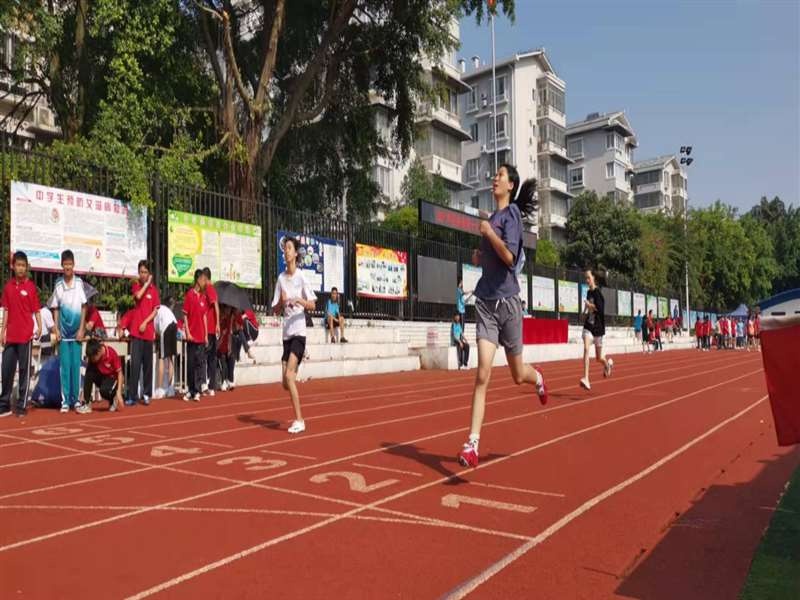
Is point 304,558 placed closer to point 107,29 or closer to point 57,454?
point 57,454

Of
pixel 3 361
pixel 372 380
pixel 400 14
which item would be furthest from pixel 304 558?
pixel 400 14

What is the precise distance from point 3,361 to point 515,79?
186 feet

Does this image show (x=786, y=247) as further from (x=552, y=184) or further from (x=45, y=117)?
(x=45, y=117)

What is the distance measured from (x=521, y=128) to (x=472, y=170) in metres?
5.38

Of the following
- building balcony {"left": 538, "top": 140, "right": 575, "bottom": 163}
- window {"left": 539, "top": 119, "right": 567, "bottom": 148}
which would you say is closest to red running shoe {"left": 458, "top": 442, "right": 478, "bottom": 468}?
building balcony {"left": 538, "top": 140, "right": 575, "bottom": 163}

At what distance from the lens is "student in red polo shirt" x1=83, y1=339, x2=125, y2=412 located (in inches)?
394

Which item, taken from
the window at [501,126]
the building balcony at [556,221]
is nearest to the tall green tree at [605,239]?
the building balcony at [556,221]

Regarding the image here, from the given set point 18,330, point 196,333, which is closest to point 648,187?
point 196,333

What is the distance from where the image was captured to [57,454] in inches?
257

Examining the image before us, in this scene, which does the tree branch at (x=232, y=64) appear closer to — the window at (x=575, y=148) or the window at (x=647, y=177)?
the window at (x=575, y=148)

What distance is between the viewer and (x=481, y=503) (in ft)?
15.3

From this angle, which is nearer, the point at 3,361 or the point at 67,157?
the point at 3,361

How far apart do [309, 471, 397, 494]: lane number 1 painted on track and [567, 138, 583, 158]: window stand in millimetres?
73029

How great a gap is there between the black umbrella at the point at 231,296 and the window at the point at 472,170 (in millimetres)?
51555
